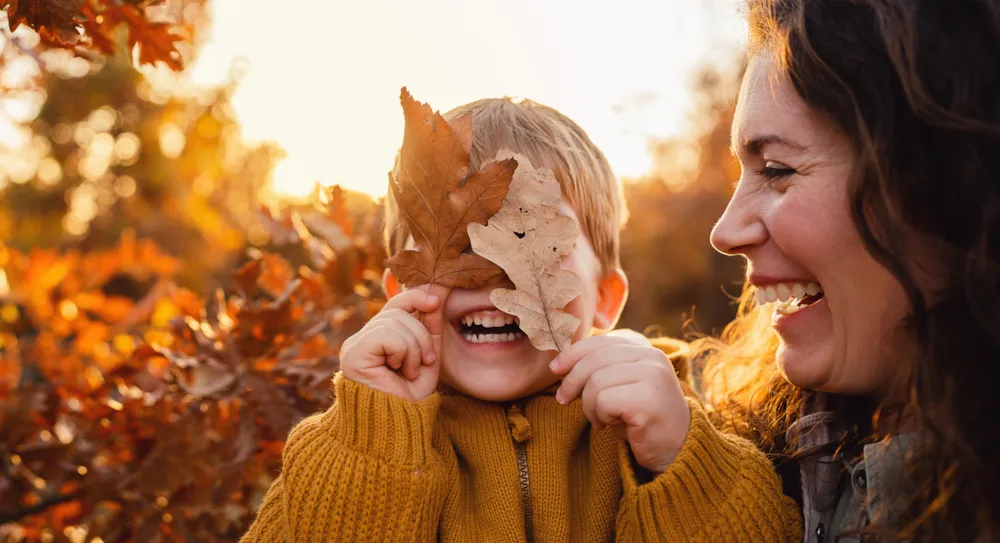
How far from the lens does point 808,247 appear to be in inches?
60.8

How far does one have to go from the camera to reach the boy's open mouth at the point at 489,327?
1926 mm

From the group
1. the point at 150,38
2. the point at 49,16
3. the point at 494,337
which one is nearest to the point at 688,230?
the point at 494,337

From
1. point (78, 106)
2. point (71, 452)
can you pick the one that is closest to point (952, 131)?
point (71, 452)

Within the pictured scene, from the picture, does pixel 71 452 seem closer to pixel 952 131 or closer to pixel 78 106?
pixel 952 131

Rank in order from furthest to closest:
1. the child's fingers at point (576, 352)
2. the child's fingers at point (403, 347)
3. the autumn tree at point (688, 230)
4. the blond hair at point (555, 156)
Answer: the autumn tree at point (688, 230), the blond hair at point (555, 156), the child's fingers at point (403, 347), the child's fingers at point (576, 352)

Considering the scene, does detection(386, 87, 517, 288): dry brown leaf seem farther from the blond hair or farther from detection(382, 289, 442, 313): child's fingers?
the blond hair

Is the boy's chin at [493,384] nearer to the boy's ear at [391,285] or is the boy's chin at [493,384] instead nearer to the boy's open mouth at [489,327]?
the boy's open mouth at [489,327]

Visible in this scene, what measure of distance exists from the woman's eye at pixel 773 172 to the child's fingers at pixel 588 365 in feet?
1.52

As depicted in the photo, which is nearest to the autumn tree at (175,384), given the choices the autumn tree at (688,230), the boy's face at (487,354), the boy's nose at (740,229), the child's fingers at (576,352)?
the boy's face at (487,354)

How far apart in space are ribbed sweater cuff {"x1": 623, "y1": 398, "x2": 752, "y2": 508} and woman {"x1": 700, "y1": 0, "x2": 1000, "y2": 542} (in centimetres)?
18

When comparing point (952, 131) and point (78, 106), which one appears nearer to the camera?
point (952, 131)

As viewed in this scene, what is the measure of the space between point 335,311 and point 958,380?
1.78 meters

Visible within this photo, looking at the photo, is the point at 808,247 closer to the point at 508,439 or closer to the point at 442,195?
the point at 442,195

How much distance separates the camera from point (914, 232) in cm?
144
